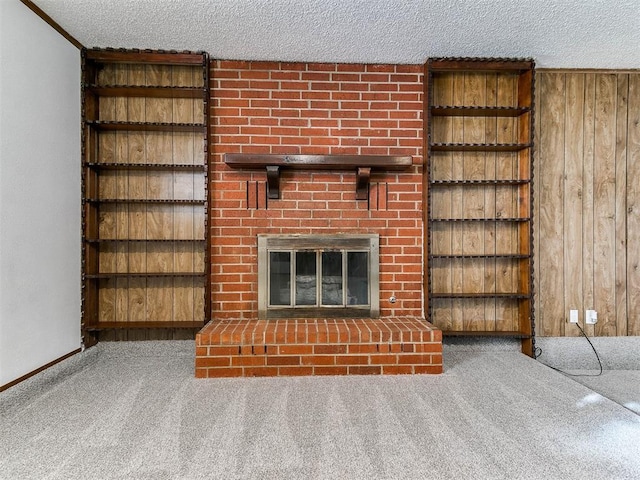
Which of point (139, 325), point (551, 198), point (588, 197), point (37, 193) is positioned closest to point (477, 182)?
point (551, 198)

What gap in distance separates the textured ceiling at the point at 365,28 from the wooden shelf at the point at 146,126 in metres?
0.55

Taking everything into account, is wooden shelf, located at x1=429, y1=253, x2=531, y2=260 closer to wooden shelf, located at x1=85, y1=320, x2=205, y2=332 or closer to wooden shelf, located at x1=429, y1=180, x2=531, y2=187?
wooden shelf, located at x1=429, y1=180, x2=531, y2=187

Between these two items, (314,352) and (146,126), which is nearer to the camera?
(314,352)

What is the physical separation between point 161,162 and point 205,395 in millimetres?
1759

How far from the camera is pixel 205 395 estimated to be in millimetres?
2072

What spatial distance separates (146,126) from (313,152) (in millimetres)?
1251

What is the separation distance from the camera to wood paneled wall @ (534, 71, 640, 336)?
2.96m

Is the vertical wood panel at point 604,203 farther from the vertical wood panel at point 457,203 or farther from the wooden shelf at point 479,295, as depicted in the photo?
the vertical wood panel at point 457,203

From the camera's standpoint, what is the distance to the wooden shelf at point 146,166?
102 inches

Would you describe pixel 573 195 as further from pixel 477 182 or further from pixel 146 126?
pixel 146 126

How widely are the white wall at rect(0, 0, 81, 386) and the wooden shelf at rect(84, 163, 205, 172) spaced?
0.51 feet

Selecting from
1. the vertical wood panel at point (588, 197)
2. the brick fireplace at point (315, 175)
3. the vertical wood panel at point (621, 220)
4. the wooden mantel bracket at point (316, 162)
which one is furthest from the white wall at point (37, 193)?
the vertical wood panel at point (621, 220)

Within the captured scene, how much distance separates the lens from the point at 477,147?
9.14 ft

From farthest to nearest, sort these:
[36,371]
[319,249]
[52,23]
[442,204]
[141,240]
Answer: [442,204] < [319,249] < [141,240] < [52,23] < [36,371]
